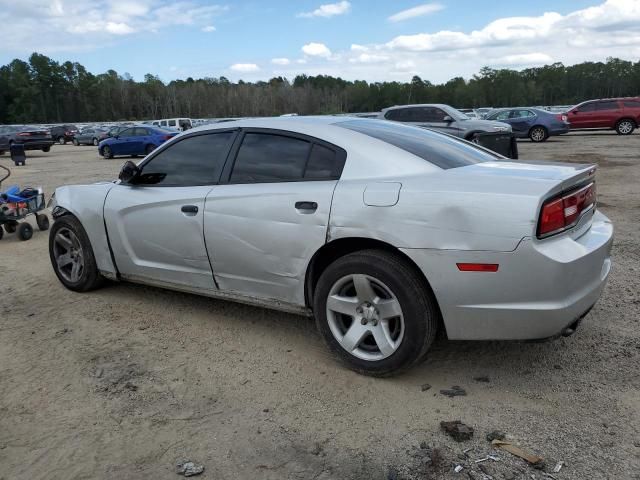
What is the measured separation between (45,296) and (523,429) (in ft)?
14.0

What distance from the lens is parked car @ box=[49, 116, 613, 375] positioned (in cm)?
285

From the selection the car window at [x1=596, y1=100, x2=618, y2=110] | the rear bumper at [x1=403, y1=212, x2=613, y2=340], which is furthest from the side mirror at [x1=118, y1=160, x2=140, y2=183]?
the car window at [x1=596, y1=100, x2=618, y2=110]

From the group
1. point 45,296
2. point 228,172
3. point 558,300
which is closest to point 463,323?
point 558,300

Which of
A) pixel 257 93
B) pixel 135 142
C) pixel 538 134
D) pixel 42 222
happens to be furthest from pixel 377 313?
pixel 257 93

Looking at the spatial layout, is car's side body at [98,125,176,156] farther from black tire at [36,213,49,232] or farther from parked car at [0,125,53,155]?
black tire at [36,213,49,232]

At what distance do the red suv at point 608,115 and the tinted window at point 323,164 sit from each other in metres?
24.1

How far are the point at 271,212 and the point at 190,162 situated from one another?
1.04 metres

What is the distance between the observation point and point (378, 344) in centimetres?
324

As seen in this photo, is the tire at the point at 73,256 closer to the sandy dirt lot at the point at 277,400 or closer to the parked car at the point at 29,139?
the sandy dirt lot at the point at 277,400

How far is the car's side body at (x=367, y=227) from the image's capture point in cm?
283

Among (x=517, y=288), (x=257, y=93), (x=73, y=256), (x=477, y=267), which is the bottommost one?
(x=73, y=256)

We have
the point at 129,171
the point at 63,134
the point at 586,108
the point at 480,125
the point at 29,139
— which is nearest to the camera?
the point at 129,171

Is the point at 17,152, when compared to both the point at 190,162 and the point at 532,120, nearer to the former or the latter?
the point at 190,162

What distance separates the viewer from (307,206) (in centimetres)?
339
